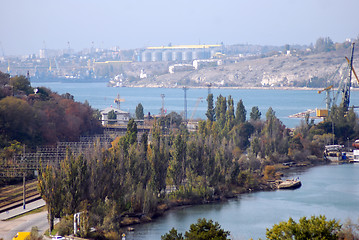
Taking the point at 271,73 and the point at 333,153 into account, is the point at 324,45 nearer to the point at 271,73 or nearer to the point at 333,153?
the point at 271,73

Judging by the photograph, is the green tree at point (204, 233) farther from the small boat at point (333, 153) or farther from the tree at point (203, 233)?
the small boat at point (333, 153)

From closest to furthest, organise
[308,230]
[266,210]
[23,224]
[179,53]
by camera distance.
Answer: [308,230] → [23,224] → [266,210] → [179,53]

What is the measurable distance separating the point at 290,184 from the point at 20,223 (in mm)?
7782

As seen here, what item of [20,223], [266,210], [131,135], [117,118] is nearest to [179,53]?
[117,118]

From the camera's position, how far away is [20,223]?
11656 millimetres

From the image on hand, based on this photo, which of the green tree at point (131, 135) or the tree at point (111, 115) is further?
the tree at point (111, 115)

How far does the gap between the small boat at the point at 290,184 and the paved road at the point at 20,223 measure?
6.72 meters

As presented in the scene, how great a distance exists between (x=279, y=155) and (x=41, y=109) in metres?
7.85

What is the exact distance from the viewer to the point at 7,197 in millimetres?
13727

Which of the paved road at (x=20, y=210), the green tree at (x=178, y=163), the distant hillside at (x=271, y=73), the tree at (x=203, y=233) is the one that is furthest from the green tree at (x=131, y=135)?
the distant hillside at (x=271, y=73)

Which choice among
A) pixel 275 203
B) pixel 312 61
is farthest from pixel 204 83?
pixel 275 203

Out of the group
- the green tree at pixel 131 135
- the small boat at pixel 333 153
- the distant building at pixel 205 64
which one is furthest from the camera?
the distant building at pixel 205 64

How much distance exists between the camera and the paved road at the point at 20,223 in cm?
1108

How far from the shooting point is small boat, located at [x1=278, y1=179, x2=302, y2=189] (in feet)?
55.0
